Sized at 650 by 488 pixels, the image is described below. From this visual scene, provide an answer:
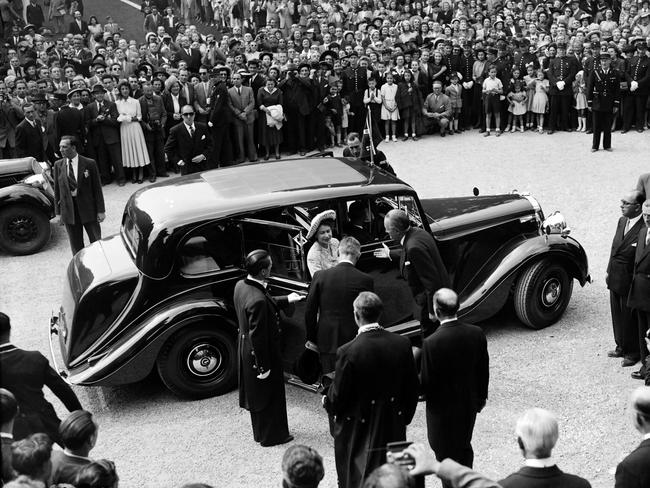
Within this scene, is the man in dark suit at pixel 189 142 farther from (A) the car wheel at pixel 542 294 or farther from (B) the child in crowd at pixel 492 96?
(B) the child in crowd at pixel 492 96

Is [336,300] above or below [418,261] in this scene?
below

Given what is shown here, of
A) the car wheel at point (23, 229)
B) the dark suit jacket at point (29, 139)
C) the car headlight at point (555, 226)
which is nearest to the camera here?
the car headlight at point (555, 226)

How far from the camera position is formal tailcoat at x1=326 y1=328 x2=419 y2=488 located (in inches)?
218

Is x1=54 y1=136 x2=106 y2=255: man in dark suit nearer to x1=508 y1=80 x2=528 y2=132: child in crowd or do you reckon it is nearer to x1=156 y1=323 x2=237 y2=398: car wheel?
x1=156 y1=323 x2=237 y2=398: car wheel

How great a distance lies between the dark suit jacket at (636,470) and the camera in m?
4.45

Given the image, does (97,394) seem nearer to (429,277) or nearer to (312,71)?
(429,277)

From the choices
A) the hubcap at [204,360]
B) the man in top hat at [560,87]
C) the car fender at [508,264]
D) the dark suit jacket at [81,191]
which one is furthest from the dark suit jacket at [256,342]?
the man in top hat at [560,87]

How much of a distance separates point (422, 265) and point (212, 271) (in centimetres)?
189

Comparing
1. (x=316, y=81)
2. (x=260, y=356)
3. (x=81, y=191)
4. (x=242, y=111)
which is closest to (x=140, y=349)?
(x=260, y=356)

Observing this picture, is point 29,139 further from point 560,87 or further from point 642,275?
point 642,275

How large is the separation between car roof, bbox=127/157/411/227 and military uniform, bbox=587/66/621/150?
8366 mm

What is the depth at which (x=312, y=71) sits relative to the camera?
17.3 meters

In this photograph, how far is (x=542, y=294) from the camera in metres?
9.01

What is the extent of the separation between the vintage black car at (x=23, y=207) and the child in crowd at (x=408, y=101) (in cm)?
800
